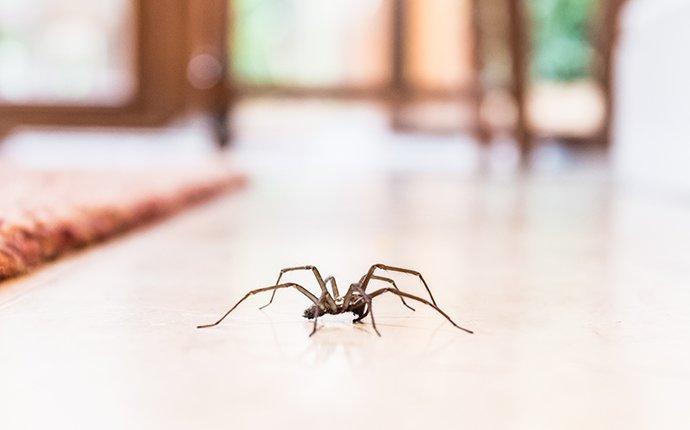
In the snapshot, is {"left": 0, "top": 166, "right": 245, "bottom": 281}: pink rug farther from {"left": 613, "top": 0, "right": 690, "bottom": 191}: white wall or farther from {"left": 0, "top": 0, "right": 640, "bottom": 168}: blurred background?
{"left": 0, "top": 0, "right": 640, "bottom": 168}: blurred background

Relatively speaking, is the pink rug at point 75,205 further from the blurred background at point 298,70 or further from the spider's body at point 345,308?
the blurred background at point 298,70

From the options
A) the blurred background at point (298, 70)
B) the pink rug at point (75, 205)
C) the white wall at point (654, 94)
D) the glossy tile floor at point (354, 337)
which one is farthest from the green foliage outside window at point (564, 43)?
the glossy tile floor at point (354, 337)

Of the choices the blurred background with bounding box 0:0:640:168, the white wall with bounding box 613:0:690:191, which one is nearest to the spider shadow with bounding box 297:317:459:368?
the white wall with bounding box 613:0:690:191

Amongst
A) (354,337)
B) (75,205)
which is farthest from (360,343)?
(75,205)

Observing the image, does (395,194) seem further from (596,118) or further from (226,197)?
(596,118)

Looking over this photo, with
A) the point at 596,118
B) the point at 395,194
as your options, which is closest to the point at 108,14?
the point at 395,194

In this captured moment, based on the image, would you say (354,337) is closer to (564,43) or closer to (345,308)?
(345,308)
